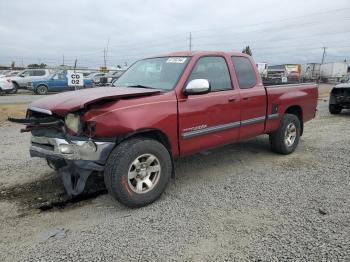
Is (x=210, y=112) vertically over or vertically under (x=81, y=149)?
over

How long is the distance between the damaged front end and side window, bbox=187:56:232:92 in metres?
1.70

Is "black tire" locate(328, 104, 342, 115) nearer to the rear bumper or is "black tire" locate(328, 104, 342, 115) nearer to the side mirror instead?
the side mirror

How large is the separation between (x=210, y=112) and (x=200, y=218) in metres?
1.59

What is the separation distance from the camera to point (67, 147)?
12.6ft

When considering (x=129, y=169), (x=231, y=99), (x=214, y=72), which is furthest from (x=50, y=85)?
(x=129, y=169)

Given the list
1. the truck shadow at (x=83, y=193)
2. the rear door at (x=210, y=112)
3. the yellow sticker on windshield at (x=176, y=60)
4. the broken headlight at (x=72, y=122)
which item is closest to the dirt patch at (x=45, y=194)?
the truck shadow at (x=83, y=193)

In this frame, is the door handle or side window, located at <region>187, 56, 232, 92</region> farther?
the door handle

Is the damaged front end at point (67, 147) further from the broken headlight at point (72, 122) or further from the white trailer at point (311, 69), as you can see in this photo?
the white trailer at point (311, 69)

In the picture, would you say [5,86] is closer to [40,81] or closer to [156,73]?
[40,81]

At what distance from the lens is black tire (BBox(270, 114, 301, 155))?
248 inches

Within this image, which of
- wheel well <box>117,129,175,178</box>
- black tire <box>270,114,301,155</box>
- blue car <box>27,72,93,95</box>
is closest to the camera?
wheel well <box>117,129,175,178</box>

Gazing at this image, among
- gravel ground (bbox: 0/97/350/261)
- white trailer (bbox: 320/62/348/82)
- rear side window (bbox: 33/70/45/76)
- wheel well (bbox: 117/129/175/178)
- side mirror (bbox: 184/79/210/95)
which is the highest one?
white trailer (bbox: 320/62/348/82)

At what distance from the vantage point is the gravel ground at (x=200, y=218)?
10.4 feet

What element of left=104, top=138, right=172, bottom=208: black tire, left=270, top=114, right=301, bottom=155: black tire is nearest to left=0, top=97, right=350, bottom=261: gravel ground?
left=104, top=138, right=172, bottom=208: black tire
